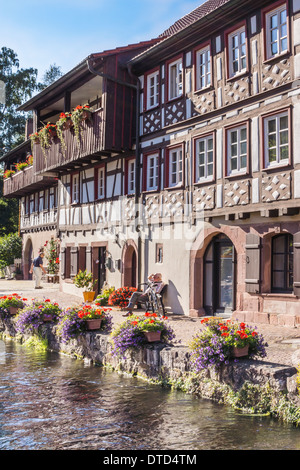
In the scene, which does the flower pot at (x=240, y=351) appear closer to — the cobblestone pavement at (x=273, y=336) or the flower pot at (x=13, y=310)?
the cobblestone pavement at (x=273, y=336)

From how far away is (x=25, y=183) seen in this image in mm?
30688

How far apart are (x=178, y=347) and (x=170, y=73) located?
10037mm

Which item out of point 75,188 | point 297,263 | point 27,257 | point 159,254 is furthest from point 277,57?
point 27,257

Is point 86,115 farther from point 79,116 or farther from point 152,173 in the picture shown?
point 152,173

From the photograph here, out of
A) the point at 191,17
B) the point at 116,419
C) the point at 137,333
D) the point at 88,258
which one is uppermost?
the point at 191,17

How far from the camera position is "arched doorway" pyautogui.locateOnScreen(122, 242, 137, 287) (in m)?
18.1

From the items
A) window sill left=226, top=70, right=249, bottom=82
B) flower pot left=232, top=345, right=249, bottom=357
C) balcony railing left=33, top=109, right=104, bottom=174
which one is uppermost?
window sill left=226, top=70, right=249, bottom=82

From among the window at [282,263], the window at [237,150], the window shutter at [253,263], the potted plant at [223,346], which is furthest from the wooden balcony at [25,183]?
the potted plant at [223,346]

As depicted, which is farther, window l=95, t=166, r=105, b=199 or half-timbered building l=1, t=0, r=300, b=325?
window l=95, t=166, r=105, b=199

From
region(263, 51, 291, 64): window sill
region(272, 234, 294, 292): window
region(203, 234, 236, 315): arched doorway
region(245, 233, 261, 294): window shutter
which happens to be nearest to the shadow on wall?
region(203, 234, 236, 315): arched doorway

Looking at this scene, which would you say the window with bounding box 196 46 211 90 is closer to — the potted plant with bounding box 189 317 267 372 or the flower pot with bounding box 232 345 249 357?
the potted plant with bounding box 189 317 267 372

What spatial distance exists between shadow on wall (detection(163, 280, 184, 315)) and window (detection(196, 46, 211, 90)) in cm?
556

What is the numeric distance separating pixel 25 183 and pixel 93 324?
2168cm
